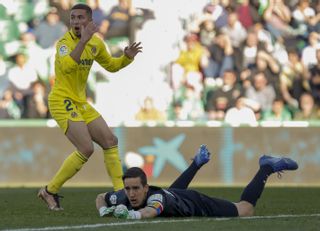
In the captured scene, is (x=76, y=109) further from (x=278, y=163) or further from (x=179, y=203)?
(x=278, y=163)

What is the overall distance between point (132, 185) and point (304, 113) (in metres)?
9.21

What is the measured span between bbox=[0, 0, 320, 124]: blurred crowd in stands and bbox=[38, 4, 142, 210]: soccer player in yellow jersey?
616 cm

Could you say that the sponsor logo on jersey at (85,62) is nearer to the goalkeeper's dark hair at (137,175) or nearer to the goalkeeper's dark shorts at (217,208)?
the goalkeeper's dark hair at (137,175)

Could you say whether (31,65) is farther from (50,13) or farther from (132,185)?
(132,185)

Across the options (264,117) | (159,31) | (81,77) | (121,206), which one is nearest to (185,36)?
(159,31)

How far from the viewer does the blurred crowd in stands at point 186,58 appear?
55.8ft

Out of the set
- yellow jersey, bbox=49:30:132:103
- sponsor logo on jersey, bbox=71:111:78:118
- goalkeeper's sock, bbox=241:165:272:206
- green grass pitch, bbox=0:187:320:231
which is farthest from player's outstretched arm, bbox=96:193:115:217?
yellow jersey, bbox=49:30:132:103

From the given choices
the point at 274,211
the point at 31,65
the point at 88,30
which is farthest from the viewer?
the point at 31,65

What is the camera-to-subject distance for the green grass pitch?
823 centimetres

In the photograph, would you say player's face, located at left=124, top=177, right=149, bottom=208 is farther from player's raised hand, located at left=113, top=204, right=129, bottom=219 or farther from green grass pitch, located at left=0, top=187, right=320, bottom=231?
green grass pitch, located at left=0, top=187, right=320, bottom=231

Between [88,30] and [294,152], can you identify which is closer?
[88,30]

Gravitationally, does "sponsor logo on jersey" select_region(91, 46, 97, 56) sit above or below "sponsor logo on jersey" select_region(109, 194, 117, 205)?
above

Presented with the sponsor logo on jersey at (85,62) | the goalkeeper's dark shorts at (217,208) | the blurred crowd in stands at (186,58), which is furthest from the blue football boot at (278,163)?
the blurred crowd in stands at (186,58)

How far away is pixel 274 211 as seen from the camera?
10.6m
